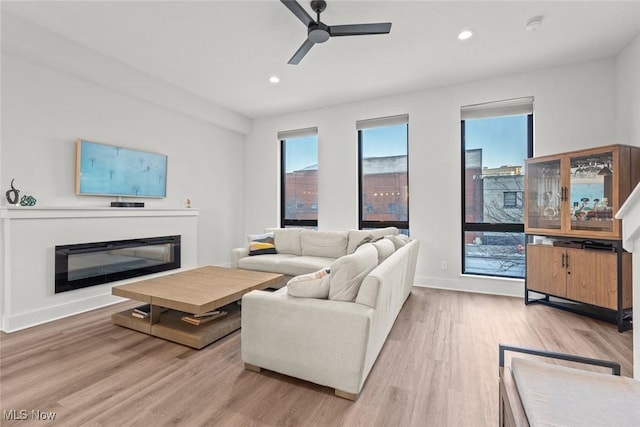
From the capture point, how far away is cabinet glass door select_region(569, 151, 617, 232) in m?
2.86

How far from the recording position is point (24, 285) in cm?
280

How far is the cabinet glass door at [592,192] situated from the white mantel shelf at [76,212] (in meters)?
4.92

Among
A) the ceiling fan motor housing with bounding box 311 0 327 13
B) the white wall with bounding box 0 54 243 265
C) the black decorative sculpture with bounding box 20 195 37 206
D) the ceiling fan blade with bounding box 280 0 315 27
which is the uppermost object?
the ceiling fan motor housing with bounding box 311 0 327 13

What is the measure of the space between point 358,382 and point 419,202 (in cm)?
310

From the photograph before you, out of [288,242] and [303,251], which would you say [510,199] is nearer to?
[303,251]

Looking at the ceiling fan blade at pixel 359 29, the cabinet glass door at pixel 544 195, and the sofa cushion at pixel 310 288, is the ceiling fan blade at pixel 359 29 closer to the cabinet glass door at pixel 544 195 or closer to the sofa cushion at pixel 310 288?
the sofa cushion at pixel 310 288

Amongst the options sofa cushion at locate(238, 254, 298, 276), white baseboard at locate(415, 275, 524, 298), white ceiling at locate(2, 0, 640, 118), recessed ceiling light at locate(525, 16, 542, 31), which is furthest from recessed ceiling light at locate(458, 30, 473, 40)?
sofa cushion at locate(238, 254, 298, 276)

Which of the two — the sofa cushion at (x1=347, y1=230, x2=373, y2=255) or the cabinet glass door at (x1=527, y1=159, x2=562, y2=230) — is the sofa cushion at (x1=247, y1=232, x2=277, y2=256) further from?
the cabinet glass door at (x1=527, y1=159, x2=562, y2=230)

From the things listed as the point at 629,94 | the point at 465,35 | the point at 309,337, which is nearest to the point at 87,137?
the point at 309,337

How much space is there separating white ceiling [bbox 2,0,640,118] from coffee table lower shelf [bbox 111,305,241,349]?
109 inches

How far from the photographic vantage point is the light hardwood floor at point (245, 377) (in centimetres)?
161

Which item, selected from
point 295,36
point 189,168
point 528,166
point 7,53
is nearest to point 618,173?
point 528,166

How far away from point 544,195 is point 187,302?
12.8 feet

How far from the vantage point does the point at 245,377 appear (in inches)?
77.6
